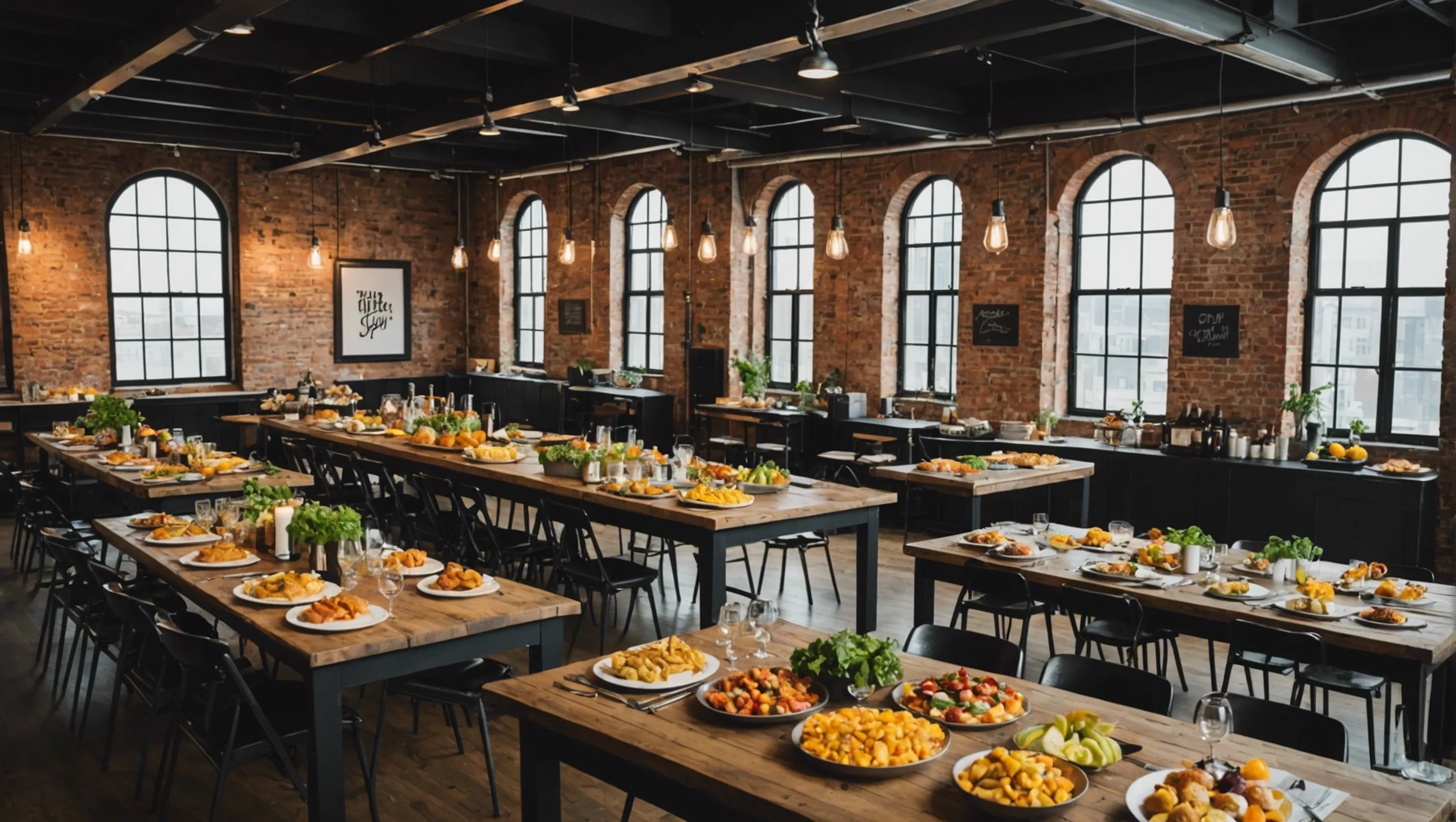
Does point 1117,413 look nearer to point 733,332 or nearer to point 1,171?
point 733,332

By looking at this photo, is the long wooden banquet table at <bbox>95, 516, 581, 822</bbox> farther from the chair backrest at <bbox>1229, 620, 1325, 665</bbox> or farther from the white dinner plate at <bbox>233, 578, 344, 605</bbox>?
the chair backrest at <bbox>1229, 620, 1325, 665</bbox>

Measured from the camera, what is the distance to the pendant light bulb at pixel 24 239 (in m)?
12.3

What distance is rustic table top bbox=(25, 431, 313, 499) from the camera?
6.94m

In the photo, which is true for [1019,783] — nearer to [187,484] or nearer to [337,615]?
[337,615]

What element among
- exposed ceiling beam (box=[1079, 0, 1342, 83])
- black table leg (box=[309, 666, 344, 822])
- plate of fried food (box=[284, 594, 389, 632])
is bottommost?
black table leg (box=[309, 666, 344, 822])

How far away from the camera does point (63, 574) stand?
5.88 meters

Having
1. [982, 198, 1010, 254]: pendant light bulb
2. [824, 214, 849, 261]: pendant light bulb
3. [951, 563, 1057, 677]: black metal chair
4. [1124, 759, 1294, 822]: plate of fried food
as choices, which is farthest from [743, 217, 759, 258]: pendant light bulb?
[1124, 759, 1294, 822]: plate of fried food

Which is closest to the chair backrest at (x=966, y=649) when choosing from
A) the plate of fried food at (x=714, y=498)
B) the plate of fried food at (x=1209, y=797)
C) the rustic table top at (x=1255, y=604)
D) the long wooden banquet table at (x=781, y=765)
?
the long wooden banquet table at (x=781, y=765)

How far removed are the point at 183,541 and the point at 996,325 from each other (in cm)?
779

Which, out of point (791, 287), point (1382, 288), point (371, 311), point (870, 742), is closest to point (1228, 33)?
point (1382, 288)

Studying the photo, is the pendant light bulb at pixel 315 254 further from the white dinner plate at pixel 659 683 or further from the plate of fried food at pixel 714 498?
the white dinner plate at pixel 659 683

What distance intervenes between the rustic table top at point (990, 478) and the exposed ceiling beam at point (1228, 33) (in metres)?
2.96

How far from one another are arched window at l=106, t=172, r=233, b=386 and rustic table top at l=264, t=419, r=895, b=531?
7627 millimetres

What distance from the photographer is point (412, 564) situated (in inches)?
191
